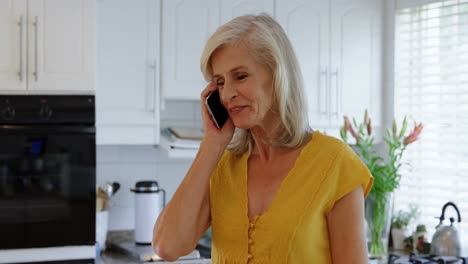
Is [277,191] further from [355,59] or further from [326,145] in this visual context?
[355,59]

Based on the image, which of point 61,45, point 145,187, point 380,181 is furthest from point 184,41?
point 380,181

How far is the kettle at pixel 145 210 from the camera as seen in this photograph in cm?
329

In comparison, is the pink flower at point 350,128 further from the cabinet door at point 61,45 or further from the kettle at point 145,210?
the cabinet door at point 61,45

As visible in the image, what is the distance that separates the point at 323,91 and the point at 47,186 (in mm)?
1479

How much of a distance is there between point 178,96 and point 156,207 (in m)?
0.54

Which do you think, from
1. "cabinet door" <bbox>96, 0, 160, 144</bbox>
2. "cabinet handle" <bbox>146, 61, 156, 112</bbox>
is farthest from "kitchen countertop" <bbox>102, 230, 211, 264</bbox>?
"cabinet handle" <bbox>146, 61, 156, 112</bbox>

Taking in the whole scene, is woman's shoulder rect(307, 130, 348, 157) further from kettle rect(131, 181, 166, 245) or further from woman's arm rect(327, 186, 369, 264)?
kettle rect(131, 181, 166, 245)

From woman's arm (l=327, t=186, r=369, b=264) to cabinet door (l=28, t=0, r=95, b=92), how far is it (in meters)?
1.86

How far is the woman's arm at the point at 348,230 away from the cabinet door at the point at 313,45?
2.25 m

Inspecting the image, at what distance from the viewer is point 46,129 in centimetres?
289

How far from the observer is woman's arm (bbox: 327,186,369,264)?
1265 mm

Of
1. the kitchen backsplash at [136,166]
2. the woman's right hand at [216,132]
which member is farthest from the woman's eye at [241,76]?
the kitchen backsplash at [136,166]

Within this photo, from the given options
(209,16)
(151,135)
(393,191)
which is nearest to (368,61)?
(393,191)

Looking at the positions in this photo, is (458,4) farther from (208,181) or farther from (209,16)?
(208,181)
